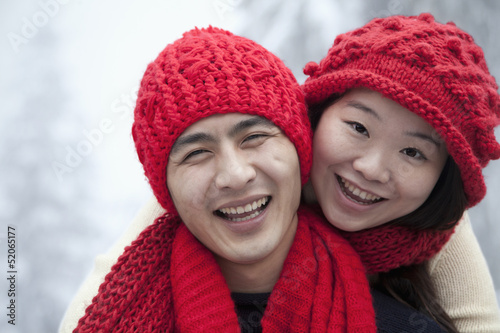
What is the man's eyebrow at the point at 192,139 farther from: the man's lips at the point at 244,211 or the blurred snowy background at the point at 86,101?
the blurred snowy background at the point at 86,101

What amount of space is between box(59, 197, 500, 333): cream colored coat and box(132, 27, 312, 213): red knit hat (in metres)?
0.58

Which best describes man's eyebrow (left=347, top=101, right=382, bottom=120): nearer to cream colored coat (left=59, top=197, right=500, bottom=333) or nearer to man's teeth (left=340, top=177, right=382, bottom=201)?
man's teeth (left=340, top=177, right=382, bottom=201)

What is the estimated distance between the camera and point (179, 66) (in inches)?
59.7

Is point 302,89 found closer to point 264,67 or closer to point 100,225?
point 264,67

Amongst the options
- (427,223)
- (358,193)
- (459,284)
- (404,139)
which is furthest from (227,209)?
(459,284)

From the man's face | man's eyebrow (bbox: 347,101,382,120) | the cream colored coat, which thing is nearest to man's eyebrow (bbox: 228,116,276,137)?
the man's face

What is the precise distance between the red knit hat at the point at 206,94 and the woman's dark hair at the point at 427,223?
0.26 metres

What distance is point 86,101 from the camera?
9.08ft

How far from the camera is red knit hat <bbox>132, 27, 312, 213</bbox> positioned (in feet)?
4.74

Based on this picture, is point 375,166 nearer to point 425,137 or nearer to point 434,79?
point 425,137

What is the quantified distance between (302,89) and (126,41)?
1.54 meters

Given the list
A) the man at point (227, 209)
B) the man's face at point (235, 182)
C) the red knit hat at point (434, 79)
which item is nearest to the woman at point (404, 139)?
the red knit hat at point (434, 79)

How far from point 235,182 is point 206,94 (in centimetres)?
29

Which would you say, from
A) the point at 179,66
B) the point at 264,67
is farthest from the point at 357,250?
the point at 179,66
